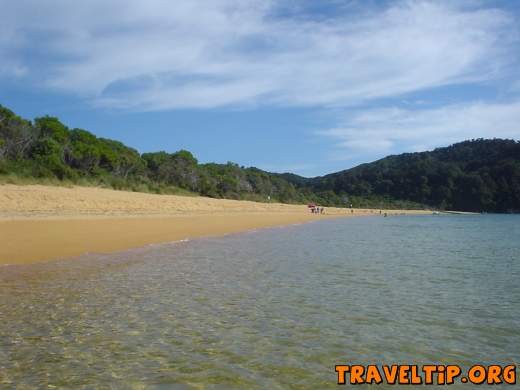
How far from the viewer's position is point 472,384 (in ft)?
12.9

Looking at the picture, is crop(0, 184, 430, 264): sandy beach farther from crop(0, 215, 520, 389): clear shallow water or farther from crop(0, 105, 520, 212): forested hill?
crop(0, 105, 520, 212): forested hill

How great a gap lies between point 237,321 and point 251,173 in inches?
3015

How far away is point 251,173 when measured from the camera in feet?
269

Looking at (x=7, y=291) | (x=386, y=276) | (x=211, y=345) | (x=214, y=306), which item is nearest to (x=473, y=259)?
(x=386, y=276)

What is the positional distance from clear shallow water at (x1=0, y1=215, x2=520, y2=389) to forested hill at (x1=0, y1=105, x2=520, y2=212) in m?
20.7

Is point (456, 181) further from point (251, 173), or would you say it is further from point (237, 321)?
point (237, 321)

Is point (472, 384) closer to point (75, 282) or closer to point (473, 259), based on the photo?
point (75, 282)

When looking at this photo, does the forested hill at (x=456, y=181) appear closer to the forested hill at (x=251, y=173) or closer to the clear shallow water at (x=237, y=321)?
the forested hill at (x=251, y=173)

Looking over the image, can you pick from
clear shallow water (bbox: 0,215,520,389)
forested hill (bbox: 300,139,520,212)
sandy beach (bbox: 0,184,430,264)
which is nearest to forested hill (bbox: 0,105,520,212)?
forested hill (bbox: 300,139,520,212)

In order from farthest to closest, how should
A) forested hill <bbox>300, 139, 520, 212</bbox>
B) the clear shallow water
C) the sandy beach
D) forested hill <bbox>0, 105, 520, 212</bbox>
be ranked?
forested hill <bbox>300, 139, 520, 212</bbox>
forested hill <bbox>0, 105, 520, 212</bbox>
the sandy beach
the clear shallow water

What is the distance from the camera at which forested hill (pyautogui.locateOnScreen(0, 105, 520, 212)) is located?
35.1 meters

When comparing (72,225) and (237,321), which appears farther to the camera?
(72,225)

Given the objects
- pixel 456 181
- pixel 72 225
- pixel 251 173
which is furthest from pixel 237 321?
pixel 456 181

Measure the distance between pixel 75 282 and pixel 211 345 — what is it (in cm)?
421
